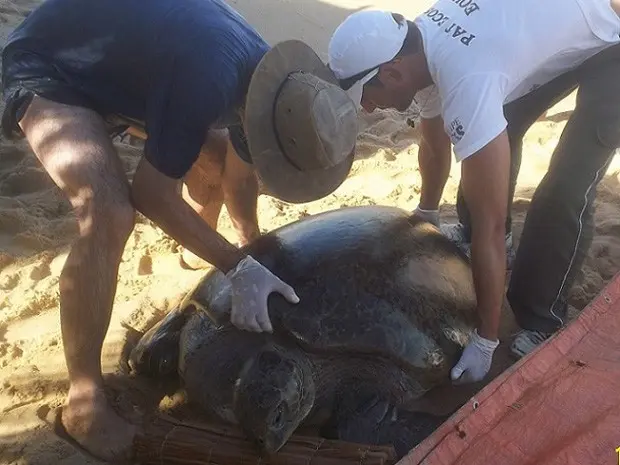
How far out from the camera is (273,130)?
193 cm

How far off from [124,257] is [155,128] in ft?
3.69

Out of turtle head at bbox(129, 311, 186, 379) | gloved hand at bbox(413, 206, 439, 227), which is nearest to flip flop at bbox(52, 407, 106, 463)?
turtle head at bbox(129, 311, 186, 379)

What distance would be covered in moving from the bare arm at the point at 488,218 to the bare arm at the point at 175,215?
70 centimetres

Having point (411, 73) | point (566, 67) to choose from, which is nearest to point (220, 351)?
point (411, 73)

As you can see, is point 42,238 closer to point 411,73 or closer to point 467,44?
point 411,73

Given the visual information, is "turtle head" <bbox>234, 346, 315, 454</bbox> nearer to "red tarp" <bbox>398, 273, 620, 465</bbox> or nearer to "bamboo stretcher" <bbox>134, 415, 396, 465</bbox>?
"bamboo stretcher" <bbox>134, 415, 396, 465</bbox>

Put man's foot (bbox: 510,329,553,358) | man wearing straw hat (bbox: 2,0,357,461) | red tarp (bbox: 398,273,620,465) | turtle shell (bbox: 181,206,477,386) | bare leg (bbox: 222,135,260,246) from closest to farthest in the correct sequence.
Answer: red tarp (bbox: 398,273,620,465), man wearing straw hat (bbox: 2,0,357,461), turtle shell (bbox: 181,206,477,386), man's foot (bbox: 510,329,553,358), bare leg (bbox: 222,135,260,246)

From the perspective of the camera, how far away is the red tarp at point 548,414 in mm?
1658

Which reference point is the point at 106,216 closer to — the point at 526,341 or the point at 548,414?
the point at 548,414

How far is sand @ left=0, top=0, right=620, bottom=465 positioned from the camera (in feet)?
7.09

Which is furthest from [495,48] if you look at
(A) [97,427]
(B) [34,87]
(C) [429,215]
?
(A) [97,427]

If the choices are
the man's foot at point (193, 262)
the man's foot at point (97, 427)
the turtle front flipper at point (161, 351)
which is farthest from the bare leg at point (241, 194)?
the man's foot at point (97, 427)

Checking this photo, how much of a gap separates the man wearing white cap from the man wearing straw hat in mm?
Result: 221

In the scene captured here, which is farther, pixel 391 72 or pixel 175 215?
pixel 391 72
